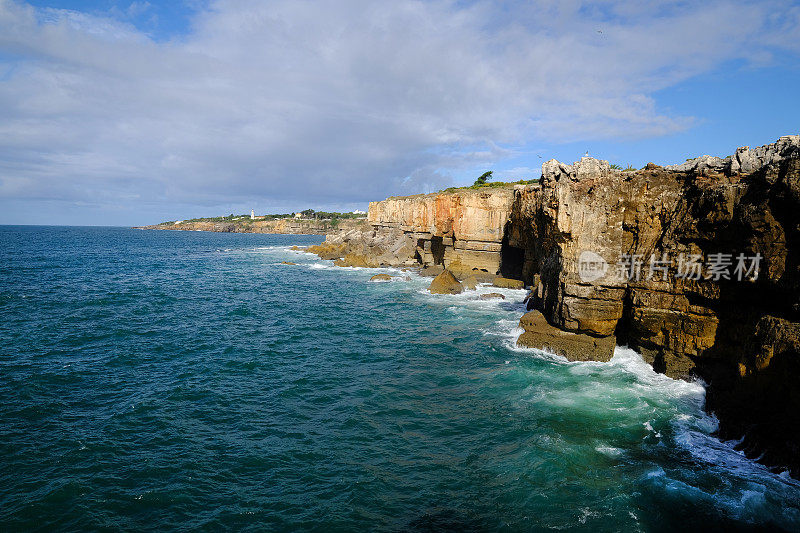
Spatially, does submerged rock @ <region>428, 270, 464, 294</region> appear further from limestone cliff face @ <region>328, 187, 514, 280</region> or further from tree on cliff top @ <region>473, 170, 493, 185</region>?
tree on cliff top @ <region>473, 170, 493, 185</region>

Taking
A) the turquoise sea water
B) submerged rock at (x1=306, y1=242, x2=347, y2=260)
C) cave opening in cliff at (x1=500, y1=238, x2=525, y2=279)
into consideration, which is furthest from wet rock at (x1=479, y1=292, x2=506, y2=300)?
submerged rock at (x1=306, y1=242, x2=347, y2=260)

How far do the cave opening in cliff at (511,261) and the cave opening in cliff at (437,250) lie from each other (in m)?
11.4

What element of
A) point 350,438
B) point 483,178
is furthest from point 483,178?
point 350,438

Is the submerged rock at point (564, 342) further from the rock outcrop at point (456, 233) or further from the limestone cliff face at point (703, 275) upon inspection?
the rock outcrop at point (456, 233)

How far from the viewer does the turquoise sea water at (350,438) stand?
10.9 meters

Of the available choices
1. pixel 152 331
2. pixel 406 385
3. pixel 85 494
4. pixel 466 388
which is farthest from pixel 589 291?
pixel 152 331

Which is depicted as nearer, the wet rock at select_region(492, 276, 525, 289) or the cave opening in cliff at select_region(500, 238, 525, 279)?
the wet rock at select_region(492, 276, 525, 289)

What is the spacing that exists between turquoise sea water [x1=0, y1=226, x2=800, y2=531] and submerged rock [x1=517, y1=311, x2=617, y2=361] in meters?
0.68

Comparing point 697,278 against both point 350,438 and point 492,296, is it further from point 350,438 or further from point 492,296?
point 492,296

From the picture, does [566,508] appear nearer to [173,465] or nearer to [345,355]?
[173,465]

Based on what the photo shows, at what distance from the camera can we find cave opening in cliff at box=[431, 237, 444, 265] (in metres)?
61.6

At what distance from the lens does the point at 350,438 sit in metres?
14.6

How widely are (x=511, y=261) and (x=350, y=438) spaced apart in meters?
41.2

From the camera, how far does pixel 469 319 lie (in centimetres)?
3166
